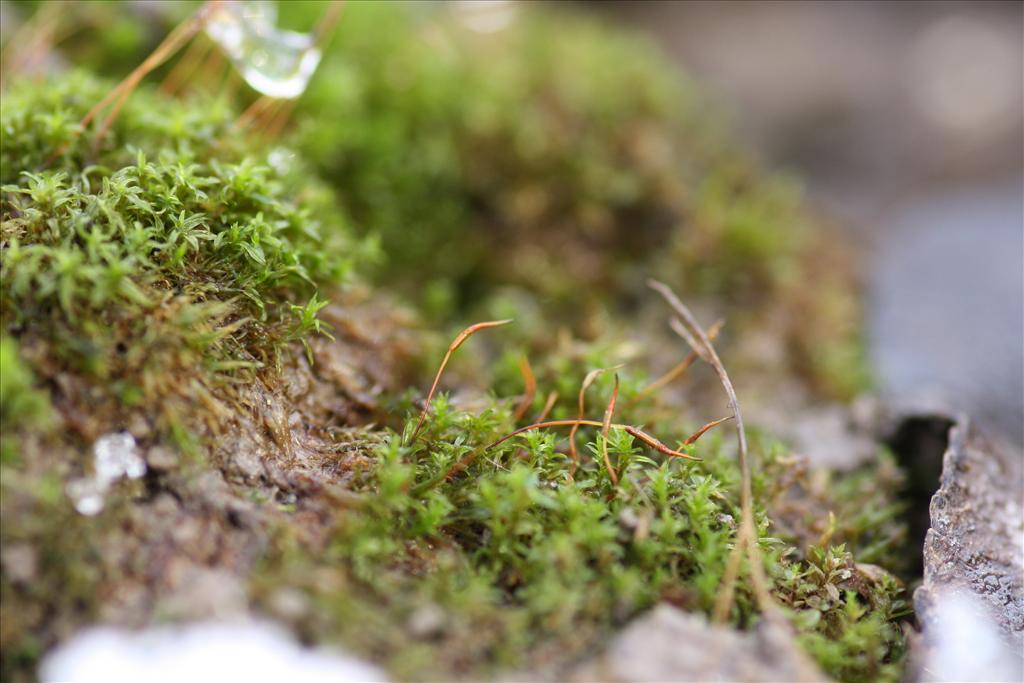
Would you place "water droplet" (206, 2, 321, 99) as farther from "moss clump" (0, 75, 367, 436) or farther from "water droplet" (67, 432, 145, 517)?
"water droplet" (67, 432, 145, 517)

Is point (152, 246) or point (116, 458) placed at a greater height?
point (152, 246)

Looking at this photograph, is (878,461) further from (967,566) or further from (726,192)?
(726,192)

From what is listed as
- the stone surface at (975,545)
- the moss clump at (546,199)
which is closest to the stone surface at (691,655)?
the stone surface at (975,545)

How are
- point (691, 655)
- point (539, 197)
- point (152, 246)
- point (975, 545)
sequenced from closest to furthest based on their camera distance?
point (691, 655) → point (152, 246) → point (975, 545) → point (539, 197)

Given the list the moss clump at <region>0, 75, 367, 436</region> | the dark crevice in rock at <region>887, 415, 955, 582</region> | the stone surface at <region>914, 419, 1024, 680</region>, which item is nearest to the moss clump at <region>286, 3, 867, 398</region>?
the dark crevice in rock at <region>887, 415, 955, 582</region>

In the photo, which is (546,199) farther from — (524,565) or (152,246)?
(524,565)

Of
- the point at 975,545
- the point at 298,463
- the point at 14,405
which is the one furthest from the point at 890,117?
the point at 14,405
